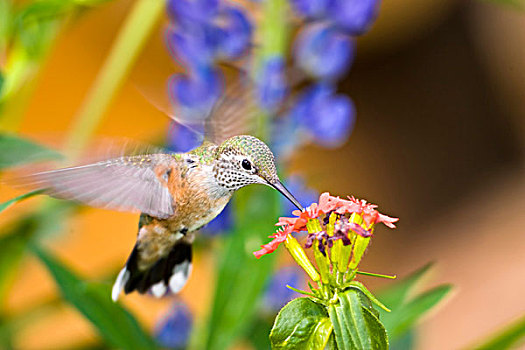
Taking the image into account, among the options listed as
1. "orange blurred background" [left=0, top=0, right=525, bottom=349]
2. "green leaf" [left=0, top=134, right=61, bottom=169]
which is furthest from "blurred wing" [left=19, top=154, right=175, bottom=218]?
"orange blurred background" [left=0, top=0, right=525, bottom=349]

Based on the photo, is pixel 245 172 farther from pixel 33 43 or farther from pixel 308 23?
pixel 308 23

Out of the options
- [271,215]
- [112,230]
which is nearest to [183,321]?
[271,215]

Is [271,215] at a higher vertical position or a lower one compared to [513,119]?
lower

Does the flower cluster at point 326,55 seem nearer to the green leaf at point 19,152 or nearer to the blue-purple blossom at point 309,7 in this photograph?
the blue-purple blossom at point 309,7

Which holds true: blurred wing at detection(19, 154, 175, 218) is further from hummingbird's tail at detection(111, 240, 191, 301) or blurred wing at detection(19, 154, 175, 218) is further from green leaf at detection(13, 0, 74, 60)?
green leaf at detection(13, 0, 74, 60)

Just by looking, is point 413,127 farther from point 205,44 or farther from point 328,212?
point 328,212

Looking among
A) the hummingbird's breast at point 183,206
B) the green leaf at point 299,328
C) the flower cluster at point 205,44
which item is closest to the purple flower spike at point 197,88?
the flower cluster at point 205,44
